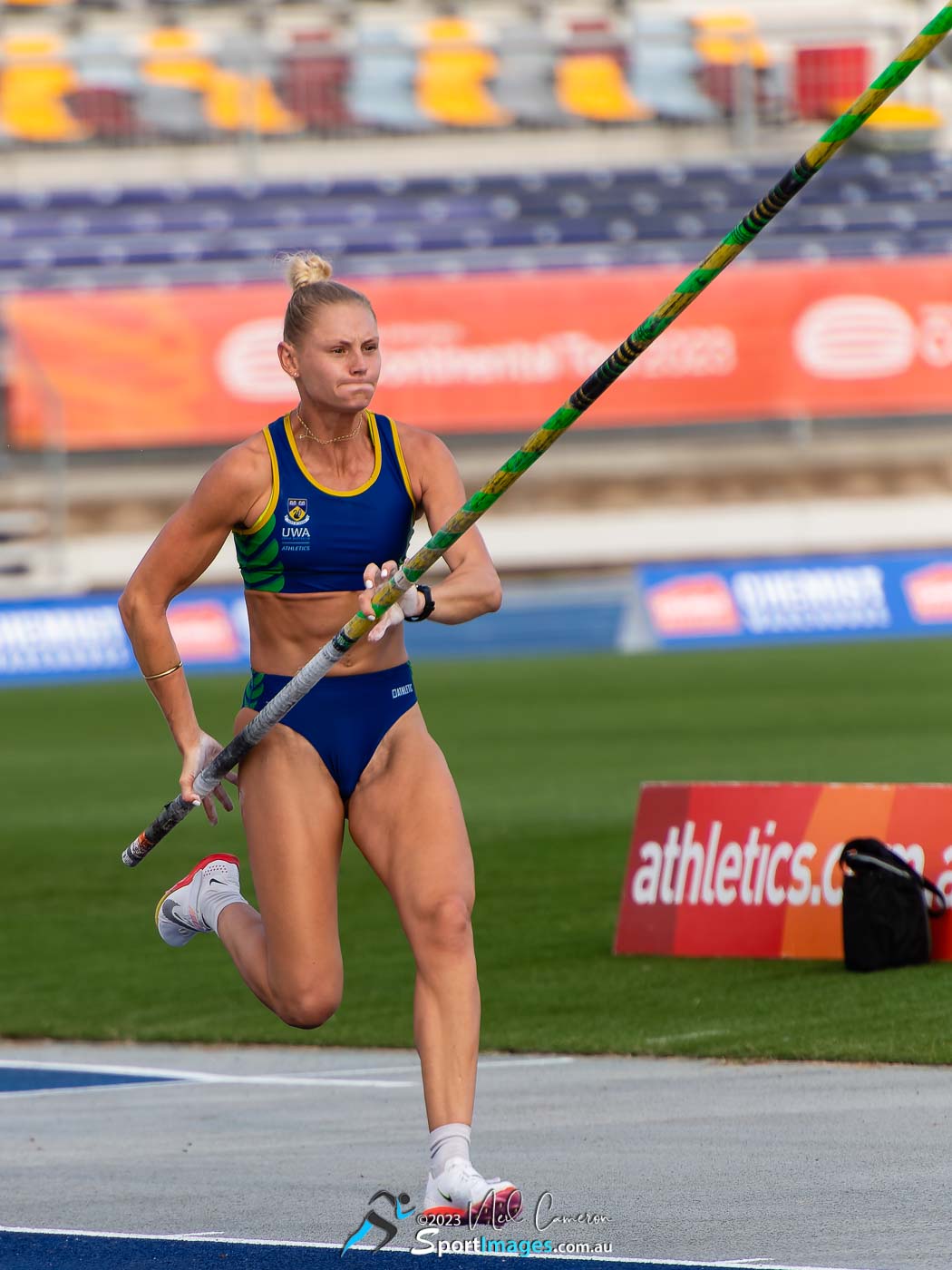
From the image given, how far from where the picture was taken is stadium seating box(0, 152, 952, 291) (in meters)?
36.4

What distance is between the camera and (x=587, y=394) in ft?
16.6

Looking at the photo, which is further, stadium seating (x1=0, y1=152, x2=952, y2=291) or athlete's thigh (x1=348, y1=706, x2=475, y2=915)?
stadium seating (x1=0, y1=152, x2=952, y2=291)

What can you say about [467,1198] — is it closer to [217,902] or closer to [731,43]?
[217,902]

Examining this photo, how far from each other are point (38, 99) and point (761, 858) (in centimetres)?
3388

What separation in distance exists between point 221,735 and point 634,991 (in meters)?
11.4

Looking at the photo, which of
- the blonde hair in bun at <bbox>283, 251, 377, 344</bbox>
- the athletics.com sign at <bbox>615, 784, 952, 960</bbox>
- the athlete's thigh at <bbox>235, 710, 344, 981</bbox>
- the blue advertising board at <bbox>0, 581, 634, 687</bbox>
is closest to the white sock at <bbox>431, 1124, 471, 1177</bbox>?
the athlete's thigh at <bbox>235, 710, 344, 981</bbox>

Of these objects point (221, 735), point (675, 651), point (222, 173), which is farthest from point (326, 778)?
point (222, 173)

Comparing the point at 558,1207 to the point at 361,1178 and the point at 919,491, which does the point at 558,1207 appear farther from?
the point at 919,491

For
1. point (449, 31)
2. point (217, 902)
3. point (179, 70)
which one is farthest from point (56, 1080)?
point (449, 31)

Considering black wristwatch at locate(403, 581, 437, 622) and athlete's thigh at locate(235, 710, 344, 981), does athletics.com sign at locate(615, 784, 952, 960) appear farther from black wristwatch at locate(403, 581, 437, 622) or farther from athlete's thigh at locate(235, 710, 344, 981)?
black wristwatch at locate(403, 581, 437, 622)

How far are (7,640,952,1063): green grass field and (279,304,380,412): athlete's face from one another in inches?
127

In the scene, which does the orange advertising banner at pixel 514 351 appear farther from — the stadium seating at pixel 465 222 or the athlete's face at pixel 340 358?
the athlete's face at pixel 340 358

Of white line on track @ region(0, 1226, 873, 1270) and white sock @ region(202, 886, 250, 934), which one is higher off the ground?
white sock @ region(202, 886, 250, 934)

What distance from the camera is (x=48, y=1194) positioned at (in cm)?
598
